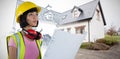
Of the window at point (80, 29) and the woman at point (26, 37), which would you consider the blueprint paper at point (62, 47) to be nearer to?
the window at point (80, 29)

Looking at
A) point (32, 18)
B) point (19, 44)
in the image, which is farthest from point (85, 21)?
point (19, 44)

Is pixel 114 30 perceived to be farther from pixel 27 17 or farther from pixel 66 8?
pixel 27 17

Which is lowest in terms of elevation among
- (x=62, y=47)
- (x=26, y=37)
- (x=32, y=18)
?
(x=62, y=47)

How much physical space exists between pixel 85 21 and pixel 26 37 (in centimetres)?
81

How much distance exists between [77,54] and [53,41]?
28 cm

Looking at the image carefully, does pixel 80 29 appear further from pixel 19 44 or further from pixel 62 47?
pixel 19 44

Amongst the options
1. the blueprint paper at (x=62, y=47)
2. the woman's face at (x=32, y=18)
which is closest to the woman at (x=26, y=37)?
the woman's face at (x=32, y=18)

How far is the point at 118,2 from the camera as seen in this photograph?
6.29ft

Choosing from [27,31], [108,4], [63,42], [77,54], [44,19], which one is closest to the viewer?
[27,31]

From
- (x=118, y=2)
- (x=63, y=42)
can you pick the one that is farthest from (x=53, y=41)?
(x=118, y=2)

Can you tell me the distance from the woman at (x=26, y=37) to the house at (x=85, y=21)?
60 centimetres

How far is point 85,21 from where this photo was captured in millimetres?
1667

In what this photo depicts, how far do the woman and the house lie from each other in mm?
602

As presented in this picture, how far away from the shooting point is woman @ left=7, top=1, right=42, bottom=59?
961mm
